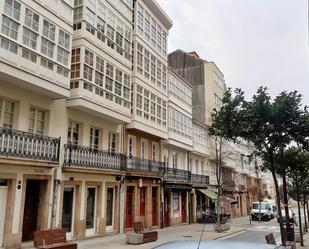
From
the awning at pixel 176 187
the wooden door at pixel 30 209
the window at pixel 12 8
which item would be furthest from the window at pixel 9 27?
the awning at pixel 176 187

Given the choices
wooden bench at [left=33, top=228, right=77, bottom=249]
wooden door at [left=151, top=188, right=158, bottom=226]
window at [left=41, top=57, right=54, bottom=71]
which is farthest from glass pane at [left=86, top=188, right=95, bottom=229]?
wooden door at [left=151, top=188, right=158, bottom=226]

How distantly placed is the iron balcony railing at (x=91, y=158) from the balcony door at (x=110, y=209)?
1.60m

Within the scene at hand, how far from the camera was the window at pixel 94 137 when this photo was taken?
2002 cm

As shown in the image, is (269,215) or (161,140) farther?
(269,215)

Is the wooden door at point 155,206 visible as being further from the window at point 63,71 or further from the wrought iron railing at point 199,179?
the window at point 63,71

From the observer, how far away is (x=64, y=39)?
16.5 m

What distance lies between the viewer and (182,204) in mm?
32688

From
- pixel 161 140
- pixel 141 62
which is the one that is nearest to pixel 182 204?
pixel 161 140

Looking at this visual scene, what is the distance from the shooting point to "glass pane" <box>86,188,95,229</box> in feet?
63.6

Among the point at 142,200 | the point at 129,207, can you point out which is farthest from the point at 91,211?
the point at 142,200

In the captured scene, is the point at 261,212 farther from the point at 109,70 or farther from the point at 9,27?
the point at 9,27

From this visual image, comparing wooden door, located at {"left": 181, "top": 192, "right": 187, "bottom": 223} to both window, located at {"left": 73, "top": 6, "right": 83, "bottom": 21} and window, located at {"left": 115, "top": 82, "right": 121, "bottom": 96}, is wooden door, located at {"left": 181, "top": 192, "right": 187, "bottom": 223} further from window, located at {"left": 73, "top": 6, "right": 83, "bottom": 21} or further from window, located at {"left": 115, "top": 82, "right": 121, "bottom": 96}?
window, located at {"left": 73, "top": 6, "right": 83, "bottom": 21}

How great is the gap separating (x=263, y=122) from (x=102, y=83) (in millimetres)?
9373

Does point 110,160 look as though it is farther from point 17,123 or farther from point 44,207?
point 17,123
